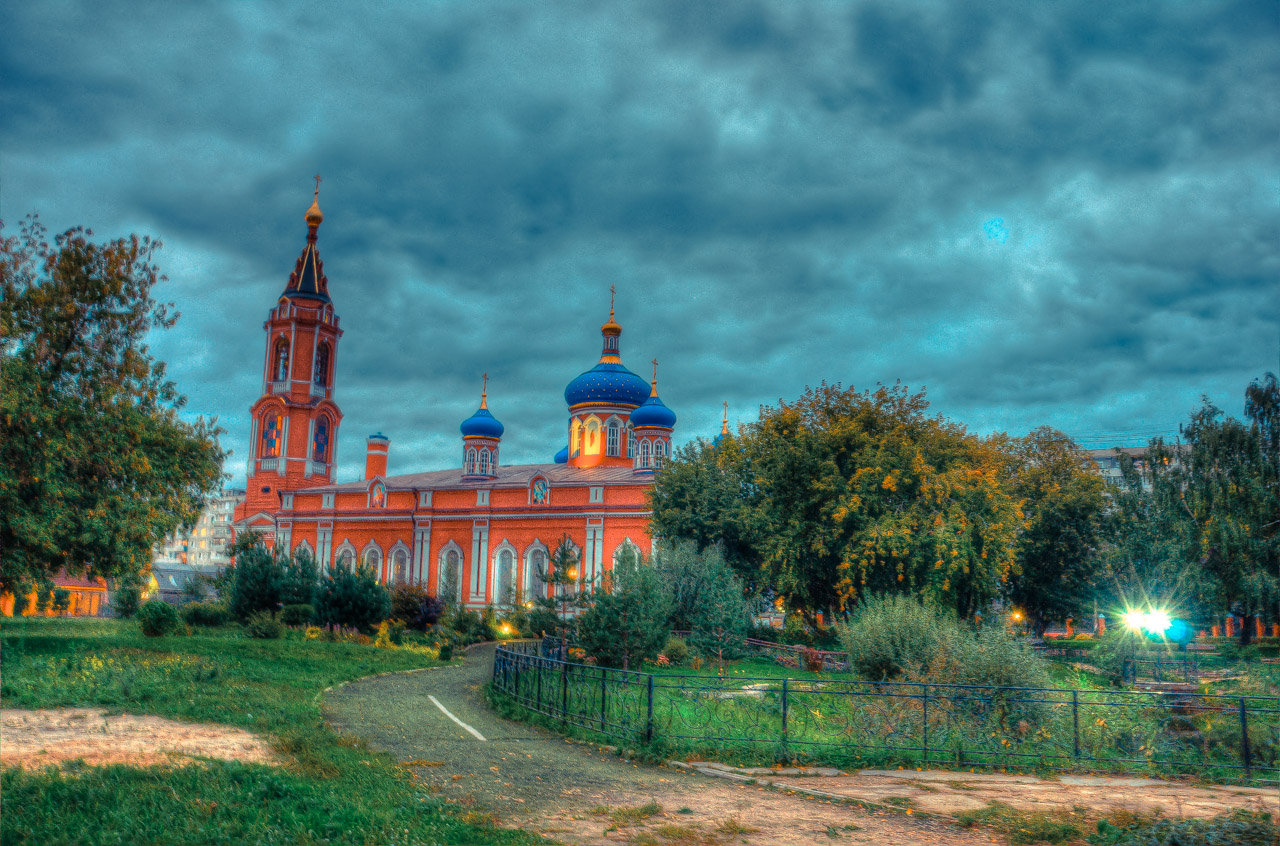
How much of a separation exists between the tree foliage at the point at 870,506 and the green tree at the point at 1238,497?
6.60 metres

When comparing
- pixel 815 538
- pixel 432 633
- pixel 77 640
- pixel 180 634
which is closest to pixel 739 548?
pixel 815 538

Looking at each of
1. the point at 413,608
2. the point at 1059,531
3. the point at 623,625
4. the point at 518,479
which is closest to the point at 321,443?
the point at 518,479

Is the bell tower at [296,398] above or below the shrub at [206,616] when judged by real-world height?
above

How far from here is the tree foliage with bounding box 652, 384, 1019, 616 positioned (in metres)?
24.6

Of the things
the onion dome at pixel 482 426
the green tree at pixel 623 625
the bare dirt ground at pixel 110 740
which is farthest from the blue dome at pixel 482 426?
the bare dirt ground at pixel 110 740

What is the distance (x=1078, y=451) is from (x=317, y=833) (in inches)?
1419

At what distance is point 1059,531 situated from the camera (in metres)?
34.1

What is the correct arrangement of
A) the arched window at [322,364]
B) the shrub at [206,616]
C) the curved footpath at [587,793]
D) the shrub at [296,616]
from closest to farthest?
the curved footpath at [587,793] → the shrub at [296,616] → the shrub at [206,616] → the arched window at [322,364]

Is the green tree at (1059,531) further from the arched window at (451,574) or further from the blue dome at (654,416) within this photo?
the arched window at (451,574)

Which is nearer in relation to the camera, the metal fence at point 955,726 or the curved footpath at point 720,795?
the curved footpath at point 720,795

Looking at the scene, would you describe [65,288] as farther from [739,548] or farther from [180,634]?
[739,548]

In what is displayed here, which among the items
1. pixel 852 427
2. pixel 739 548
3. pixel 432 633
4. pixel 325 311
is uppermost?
pixel 325 311

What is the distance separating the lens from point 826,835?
735cm

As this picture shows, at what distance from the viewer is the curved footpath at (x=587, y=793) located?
7.35 m
